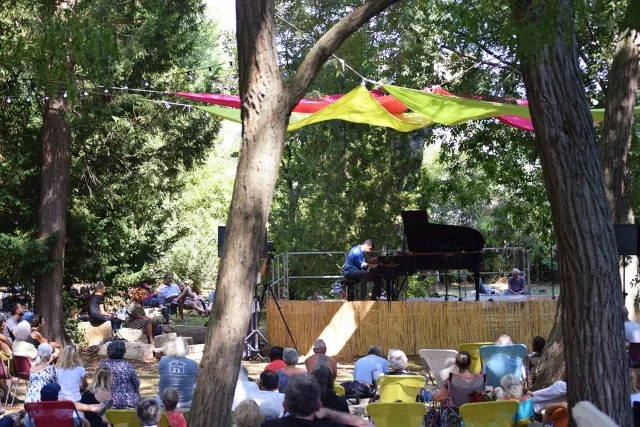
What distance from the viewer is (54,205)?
14.7 metres

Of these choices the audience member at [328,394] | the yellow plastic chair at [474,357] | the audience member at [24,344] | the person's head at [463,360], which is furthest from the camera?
the audience member at [24,344]

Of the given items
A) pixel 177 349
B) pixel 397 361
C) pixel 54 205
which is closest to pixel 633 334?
pixel 397 361

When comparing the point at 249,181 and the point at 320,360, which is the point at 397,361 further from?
the point at 249,181

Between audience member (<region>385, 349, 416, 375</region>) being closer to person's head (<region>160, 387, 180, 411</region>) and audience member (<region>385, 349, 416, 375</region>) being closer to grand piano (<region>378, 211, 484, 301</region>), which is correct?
person's head (<region>160, 387, 180, 411</region>)

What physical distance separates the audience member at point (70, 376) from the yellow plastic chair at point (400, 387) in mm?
2847

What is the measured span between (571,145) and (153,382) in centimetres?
807

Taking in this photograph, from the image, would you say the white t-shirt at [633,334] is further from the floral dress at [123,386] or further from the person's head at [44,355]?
the person's head at [44,355]

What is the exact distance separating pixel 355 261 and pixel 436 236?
4.84 ft

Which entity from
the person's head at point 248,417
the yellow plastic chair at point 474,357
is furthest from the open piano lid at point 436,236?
the person's head at point 248,417

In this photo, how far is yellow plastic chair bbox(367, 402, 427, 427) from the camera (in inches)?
261

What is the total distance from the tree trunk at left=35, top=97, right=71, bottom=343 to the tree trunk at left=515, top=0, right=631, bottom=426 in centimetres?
1018

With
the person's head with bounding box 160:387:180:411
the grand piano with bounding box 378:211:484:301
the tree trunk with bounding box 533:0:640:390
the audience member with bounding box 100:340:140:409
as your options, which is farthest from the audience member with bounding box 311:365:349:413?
the grand piano with bounding box 378:211:484:301

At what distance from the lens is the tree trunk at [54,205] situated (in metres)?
14.5

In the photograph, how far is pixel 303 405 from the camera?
400 cm
